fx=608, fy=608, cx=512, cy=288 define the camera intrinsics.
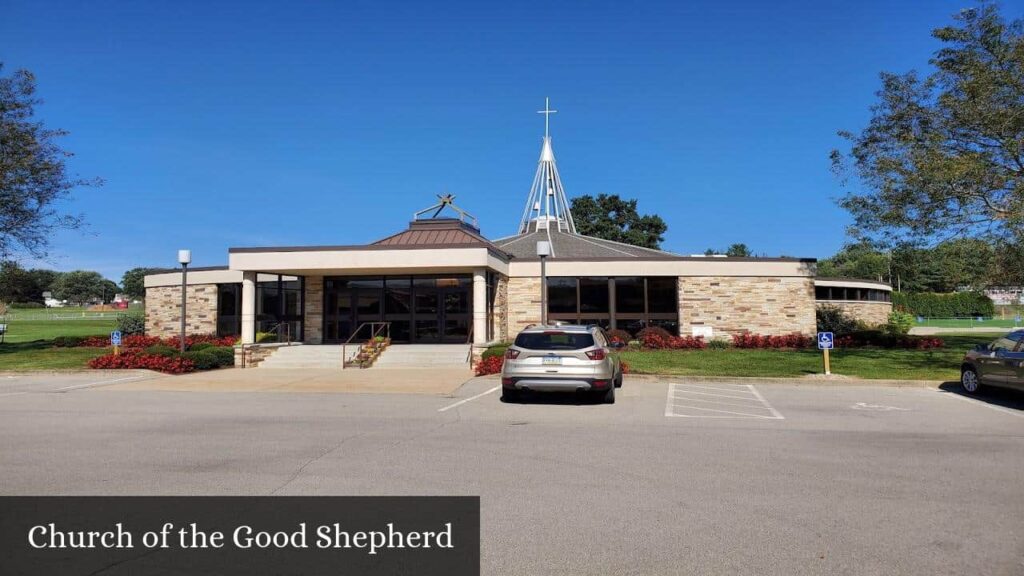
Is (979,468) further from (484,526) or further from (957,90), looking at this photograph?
(957,90)

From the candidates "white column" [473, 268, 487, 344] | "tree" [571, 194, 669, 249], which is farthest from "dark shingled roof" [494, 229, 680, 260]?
"tree" [571, 194, 669, 249]

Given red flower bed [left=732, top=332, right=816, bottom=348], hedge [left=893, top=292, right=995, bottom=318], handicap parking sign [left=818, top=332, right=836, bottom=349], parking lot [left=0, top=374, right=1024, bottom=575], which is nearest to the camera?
parking lot [left=0, top=374, right=1024, bottom=575]

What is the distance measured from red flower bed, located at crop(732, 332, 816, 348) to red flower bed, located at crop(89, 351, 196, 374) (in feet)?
62.5

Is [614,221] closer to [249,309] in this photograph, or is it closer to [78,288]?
[249,309]

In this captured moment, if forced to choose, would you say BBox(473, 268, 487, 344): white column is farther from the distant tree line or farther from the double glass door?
the distant tree line

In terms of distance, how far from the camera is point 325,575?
384 cm

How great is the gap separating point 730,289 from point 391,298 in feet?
44.4

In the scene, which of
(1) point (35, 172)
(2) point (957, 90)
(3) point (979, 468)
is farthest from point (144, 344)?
(2) point (957, 90)

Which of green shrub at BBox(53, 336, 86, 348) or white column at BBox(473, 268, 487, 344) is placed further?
green shrub at BBox(53, 336, 86, 348)

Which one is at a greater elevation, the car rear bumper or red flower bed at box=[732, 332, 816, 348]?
red flower bed at box=[732, 332, 816, 348]

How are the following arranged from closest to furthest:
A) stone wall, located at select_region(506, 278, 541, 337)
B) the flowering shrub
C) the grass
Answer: the grass
the flowering shrub
stone wall, located at select_region(506, 278, 541, 337)

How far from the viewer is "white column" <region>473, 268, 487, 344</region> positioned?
1966 centimetres

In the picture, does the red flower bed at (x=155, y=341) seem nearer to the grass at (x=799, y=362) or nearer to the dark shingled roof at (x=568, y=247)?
the dark shingled roof at (x=568, y=247)

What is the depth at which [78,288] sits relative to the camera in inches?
5369
